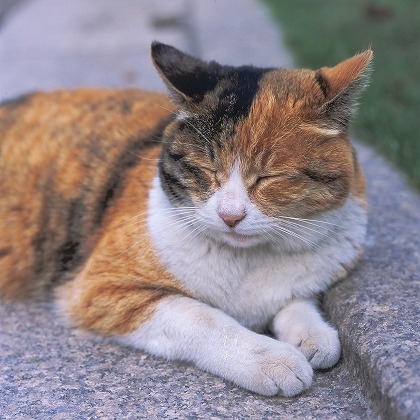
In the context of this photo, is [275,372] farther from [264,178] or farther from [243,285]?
[264,178]

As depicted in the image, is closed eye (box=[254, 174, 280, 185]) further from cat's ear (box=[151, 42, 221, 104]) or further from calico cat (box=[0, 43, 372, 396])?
cat's ear (box=[151, 42, 221, 104])

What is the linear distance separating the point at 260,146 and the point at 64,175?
137 cm

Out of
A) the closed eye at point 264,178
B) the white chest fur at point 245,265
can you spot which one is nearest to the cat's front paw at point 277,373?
the white chest fur at point 245,265

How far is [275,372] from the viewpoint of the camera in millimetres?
2408

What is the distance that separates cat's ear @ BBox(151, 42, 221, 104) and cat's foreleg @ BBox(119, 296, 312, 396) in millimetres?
819

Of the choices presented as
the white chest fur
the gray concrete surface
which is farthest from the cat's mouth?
the gray concrete surface

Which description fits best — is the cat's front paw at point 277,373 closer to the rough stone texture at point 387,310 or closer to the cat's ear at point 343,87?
the rough stone texture at point 387,310

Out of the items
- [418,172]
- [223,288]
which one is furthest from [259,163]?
[418,172]

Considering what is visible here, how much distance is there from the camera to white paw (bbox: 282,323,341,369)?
261cm

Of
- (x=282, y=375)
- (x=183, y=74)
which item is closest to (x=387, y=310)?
(x=282, y=375)

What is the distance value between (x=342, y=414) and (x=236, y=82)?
4.23 feet

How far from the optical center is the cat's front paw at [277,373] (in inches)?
94.7

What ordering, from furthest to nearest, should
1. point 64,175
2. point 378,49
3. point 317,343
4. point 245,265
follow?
point 378,49 → point 64,175 → point 245,265 → point 317,343

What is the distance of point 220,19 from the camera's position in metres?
9.00
